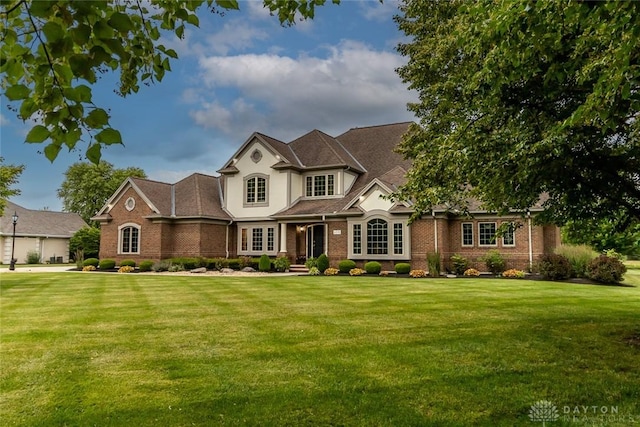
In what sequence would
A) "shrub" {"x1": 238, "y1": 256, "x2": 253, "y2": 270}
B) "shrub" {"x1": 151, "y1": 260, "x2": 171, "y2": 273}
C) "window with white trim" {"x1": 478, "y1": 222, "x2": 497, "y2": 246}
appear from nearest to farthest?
"window with white trim" {"x1": 478, "y1": 222, "x2": 497, "y2": 246}
"shrub" {"x1": 151, "y1": 260, "x2": 171, "y2": 273}
"shrub" {"x1": 238, "y1": 256, "x2": 253, "y2": 270}

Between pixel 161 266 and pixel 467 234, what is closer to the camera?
pixel 467 234

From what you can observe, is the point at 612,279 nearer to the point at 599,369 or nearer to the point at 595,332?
the point at 595,332

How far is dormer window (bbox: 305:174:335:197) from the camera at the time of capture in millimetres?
28062

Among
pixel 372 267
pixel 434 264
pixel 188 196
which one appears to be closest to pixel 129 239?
pixel 188 196

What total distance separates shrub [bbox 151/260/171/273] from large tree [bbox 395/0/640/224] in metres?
21.8

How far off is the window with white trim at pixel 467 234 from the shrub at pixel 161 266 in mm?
17136

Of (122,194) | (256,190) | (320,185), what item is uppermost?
(320,185)

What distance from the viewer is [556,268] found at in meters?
19.0

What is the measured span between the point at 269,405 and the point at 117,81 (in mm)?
3446

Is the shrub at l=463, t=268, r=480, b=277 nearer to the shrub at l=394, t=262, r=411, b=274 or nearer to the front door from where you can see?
the shrub at l=394, t=262, r=411, b=274

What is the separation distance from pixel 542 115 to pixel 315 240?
21.6m

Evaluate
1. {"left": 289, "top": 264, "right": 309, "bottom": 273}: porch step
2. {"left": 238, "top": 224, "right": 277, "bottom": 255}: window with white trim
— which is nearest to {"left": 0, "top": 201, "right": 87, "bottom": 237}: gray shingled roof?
{"left": 238, "top": 224, "right": 277, "bottom": 255}: window with white trim

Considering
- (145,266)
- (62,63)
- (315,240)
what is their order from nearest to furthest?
1. (62,63)
2. (145,266)
3. (315,240)

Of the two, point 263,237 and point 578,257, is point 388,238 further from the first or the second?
point 263,237
